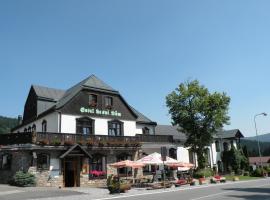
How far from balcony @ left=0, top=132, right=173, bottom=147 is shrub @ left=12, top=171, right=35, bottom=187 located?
107 inches

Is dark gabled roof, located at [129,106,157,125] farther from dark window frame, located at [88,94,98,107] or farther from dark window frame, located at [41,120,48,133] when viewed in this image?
dark window frame, located at [41,120,48,133]

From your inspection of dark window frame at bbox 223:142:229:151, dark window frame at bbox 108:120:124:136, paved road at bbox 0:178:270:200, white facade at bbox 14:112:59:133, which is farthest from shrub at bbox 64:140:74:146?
dark window frame at bbox 223:142:229:151

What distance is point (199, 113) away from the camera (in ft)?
138

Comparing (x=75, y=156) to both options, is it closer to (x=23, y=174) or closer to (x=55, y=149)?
(x=55, y=149)

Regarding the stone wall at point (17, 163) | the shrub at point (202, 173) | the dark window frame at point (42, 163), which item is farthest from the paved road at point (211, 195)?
the shrub at point (202, 173)

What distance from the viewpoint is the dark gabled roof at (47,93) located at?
37.9 meters

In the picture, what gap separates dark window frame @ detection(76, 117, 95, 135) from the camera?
34.5m

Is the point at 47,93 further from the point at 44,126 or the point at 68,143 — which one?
the point at 68,143

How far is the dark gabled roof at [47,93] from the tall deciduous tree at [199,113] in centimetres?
1395

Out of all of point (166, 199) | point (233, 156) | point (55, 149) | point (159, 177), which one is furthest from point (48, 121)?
point (233, 156)

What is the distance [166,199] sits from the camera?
58.6 ft

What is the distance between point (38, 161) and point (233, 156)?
34011 millimetres

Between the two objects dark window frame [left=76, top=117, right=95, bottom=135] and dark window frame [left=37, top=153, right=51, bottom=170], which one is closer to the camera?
dark window frame [left=37, top=153, right=51, bottom=170]

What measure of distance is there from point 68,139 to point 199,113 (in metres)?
17.9
